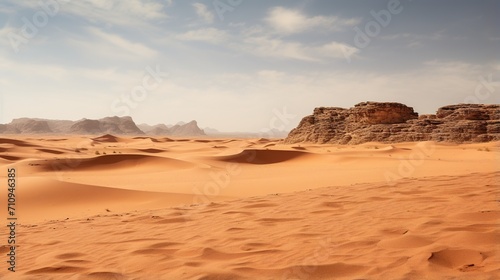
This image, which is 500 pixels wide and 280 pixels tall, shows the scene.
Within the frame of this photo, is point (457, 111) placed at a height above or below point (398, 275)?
above

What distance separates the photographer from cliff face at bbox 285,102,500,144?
26.9 m

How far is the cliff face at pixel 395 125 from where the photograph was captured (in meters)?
26.9

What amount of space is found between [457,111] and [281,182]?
1091 inches

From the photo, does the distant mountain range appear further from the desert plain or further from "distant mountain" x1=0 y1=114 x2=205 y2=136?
the desert plain

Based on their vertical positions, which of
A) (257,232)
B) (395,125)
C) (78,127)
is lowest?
(257,232)

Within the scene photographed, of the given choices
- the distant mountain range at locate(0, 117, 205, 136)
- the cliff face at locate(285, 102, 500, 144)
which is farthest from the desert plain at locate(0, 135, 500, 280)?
the distant mountain range at locate(0, 117, 205, 136)

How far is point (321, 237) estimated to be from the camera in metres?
3.62

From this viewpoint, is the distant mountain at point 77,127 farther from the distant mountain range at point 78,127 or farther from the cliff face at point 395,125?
the cliff face at point 395,125

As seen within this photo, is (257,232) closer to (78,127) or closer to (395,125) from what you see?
(395,125)

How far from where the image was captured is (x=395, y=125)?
99.9 ft

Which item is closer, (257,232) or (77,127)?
(257,232)

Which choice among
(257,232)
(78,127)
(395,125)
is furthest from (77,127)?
(257,232)

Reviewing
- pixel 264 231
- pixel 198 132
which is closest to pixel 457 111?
pixel 264 231

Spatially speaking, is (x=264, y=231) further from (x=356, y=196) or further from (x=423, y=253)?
(x=356, y=196)
